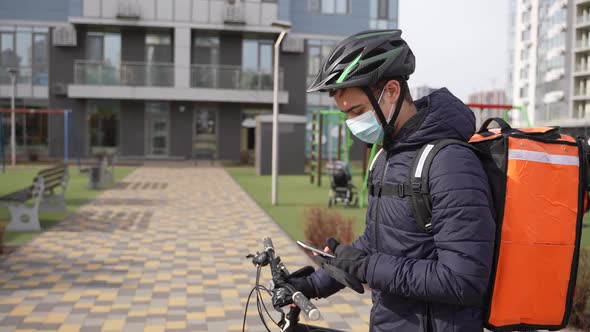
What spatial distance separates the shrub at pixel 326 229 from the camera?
8508mm

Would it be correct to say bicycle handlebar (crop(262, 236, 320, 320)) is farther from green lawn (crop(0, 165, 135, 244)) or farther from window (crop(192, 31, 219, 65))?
window (crop(192, 31, 219, 65))

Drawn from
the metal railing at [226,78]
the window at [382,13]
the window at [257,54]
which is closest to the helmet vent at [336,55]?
the metal railing at [226,78]

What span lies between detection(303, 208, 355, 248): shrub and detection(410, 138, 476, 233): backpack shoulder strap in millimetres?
6479

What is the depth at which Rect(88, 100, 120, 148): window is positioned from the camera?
35.3m

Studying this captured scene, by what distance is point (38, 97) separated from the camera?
35000 mm

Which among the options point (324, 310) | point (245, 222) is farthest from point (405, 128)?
point (245, 222)

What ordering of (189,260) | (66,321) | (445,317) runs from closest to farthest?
(445,317) → (66,321) → (189,260)

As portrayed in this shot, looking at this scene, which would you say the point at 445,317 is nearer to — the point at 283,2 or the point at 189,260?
the point at 189,260

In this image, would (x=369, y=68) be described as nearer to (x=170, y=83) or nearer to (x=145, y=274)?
(x=145, y=274)

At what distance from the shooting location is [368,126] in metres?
2.09

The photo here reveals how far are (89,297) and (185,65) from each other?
96.2 ft

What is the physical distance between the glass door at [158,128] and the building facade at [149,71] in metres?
0.06

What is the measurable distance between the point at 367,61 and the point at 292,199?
1478cm

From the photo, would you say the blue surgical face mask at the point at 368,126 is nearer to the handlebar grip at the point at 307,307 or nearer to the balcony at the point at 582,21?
the handlebar grip at the point at 307,307
